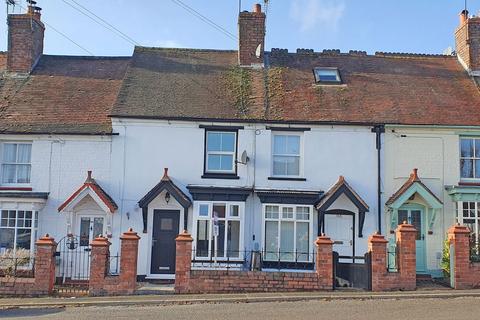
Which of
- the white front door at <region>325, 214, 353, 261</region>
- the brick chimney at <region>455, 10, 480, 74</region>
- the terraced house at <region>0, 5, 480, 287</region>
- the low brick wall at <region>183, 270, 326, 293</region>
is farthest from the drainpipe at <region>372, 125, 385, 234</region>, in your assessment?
the brick chimney at <region>455, 10, 480, 74</region>

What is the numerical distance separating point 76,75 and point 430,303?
15820 mm

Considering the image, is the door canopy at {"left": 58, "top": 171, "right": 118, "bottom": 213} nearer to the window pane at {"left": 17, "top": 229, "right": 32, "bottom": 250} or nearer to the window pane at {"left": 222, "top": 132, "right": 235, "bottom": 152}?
the window pane at {"left": 17, "top": 229, "right": 32, "bottom": 250}

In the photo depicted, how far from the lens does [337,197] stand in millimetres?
18047

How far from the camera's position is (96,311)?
12.4 m

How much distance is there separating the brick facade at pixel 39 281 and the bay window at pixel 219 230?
503cm

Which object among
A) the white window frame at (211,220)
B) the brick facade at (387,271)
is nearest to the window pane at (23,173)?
the white window frame at (211,220)

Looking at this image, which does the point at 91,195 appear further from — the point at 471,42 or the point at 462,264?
the point at 471,42

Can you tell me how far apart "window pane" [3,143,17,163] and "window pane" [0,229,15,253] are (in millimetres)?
2413

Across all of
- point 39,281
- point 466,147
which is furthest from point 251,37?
point 39,281

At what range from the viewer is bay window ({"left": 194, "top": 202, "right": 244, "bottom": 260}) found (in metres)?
18.0

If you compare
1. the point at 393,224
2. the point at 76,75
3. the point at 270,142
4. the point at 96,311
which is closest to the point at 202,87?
the point at 270,142

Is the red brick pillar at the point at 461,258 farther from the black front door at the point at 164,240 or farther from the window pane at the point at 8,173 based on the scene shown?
the window pane at the point at 8,173

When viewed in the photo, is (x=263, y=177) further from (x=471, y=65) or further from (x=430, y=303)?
(x=471, y=65)

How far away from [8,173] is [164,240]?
230 inches
